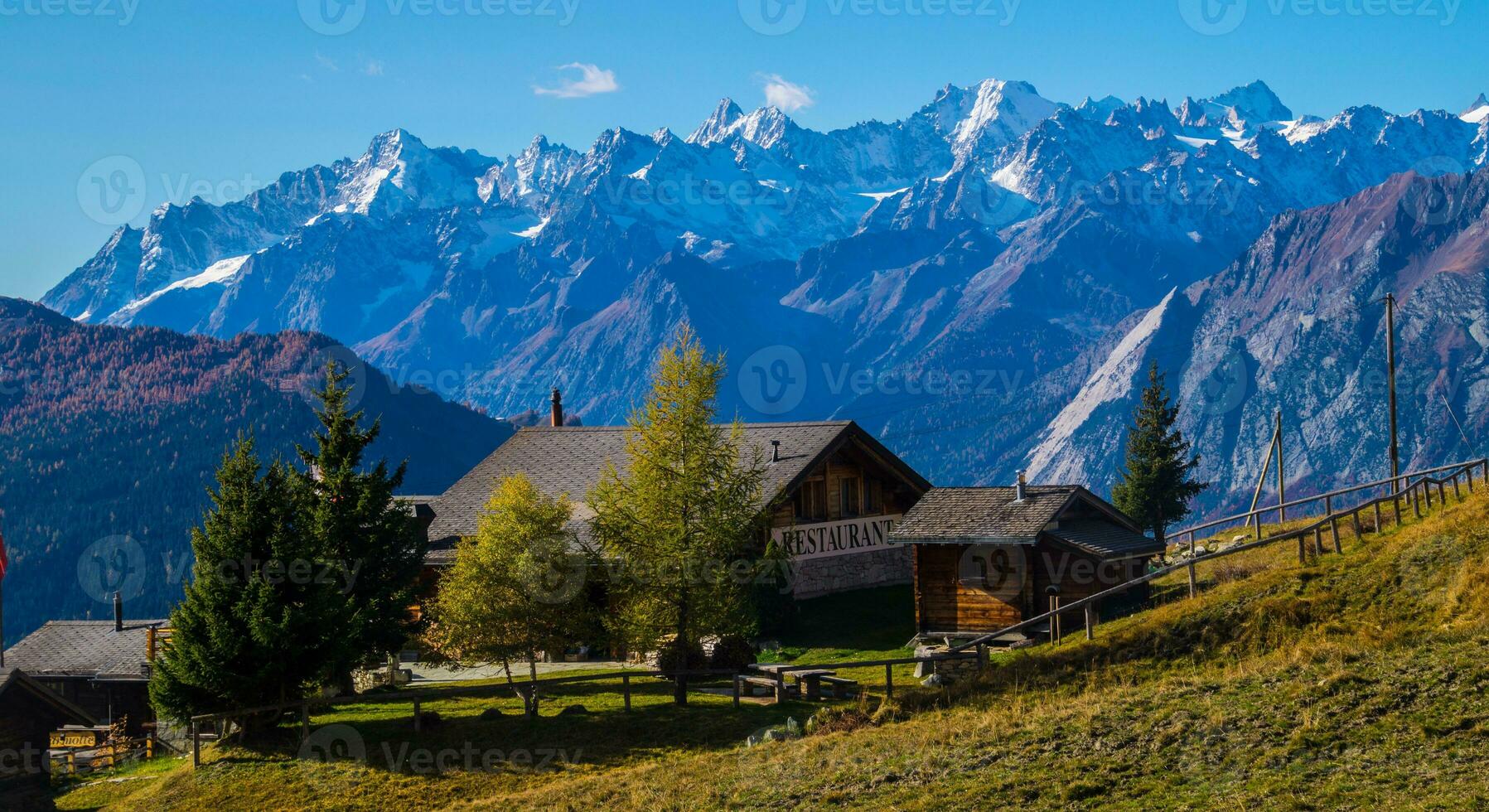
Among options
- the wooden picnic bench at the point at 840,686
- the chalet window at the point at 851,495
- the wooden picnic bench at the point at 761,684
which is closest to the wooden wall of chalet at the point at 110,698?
the wooden picnic bench at the point at 761,684

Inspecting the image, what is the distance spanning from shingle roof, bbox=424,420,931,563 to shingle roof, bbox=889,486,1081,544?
6070 millimetres

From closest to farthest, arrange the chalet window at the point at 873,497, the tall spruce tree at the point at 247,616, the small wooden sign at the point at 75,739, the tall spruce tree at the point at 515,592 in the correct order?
the tall spruce tree at the point at 247,616 → the tall spruce tree at the point at 515,592 → the small wooden sign at the point at 75,739 → the chalet window at the point at 873,497

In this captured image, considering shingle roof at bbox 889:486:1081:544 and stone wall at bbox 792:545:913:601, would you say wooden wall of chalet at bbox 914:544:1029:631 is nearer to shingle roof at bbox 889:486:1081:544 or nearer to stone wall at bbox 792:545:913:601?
shingle roof at bbox 889:486:1081:544

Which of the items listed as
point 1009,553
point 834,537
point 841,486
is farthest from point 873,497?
point 1009,553

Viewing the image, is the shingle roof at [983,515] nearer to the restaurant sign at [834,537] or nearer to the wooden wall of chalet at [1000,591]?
the wooden wall of chalet at [1000,591]

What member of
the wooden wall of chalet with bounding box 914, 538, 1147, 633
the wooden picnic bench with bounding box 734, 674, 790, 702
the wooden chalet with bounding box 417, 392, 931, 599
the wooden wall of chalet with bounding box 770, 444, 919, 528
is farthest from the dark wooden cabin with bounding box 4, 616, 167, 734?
the wooden wall of chalet with bounding box 914, 538, 1147, 633

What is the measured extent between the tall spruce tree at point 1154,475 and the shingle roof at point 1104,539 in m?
24.4

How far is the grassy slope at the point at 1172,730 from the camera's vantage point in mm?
20281

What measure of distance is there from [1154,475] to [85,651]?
49.7 metres

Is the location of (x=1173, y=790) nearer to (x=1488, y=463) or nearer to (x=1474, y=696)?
(x=1474, y=696)

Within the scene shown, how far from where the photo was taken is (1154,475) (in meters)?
67.6

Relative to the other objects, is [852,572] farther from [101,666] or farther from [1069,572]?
[101,666]

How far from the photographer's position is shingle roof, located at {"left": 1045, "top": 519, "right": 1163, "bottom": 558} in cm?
4000

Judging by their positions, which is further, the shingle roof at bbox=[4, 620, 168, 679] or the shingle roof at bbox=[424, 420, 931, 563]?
the shingle roof at bbox=[4, 620, 168, 679]
